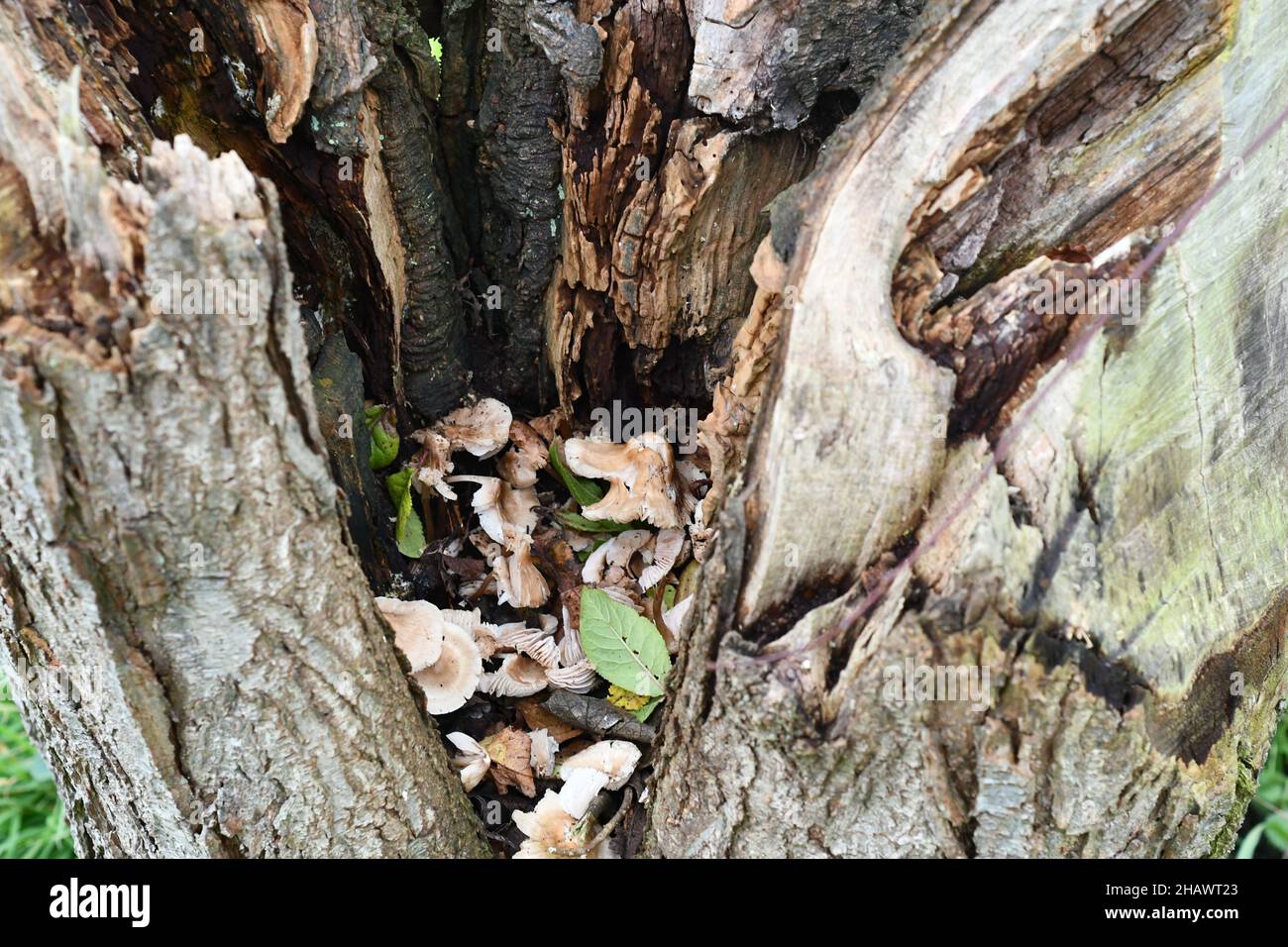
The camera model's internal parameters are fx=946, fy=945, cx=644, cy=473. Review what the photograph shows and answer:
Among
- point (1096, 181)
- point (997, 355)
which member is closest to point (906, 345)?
point (997, 355)

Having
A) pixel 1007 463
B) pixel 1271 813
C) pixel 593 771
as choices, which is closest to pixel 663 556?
pixel 593 771

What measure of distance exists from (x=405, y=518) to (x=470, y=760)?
0.70 m

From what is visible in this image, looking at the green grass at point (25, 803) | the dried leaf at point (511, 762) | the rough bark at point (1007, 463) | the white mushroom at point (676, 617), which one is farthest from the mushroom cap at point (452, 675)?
the green grass at point (25, 803)

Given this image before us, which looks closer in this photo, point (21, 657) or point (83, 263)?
point (83, 263)

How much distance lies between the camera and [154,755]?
170 cm

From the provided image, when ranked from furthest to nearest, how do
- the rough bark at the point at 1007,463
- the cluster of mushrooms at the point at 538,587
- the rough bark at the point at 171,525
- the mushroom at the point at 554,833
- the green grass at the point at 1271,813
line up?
the green grass at the point at 1271,813
the cluster of mushrooms at the point at 538,587
the mushroom at the point at 554,833
the rough bark at the point at 1007,463
the rough bark at the point at 171,525

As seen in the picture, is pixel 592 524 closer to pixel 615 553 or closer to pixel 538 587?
pixel 615 553

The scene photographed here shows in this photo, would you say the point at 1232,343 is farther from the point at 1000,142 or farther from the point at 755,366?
the point at 755,366

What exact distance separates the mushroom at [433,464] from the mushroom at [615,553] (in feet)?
1.42

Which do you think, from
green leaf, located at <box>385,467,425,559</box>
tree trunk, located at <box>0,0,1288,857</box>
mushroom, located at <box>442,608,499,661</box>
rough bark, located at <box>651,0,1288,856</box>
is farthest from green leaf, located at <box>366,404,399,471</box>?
rough bark, located at <box>651,0,1288,856</box>

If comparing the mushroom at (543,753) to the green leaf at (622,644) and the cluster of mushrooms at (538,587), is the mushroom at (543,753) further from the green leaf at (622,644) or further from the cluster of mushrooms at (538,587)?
the green leaf at (622,644)

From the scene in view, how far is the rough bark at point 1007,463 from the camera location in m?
1.61

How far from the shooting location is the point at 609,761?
2.34 m

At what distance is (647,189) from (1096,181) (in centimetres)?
101
